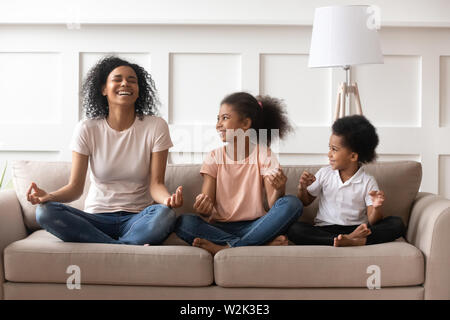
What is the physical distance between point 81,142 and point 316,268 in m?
1.03

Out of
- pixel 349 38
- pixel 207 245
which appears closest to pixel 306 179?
pixel 207 245

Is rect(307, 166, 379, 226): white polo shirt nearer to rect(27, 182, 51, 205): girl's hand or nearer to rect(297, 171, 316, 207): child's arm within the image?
rect(297, 171, 316, 207): child's arm

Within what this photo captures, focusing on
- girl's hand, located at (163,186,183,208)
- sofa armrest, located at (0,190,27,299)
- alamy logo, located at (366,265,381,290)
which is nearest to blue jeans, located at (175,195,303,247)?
girl's hand, located at (163,186,183,208)

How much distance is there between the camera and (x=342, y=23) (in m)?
2.95

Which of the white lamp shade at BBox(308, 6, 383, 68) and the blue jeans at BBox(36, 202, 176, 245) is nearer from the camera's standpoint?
the blue jeans at BBox(36, 202, 176, 245)

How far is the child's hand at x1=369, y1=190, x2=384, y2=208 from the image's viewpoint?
2.26 m

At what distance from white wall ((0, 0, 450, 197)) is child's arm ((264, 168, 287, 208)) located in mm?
1099

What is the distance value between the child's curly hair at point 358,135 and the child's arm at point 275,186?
0.31m

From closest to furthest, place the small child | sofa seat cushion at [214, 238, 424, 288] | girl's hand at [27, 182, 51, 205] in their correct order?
sofa seat cushion at [214, 238, 424, 288] → girl's hand at [27, 182, 51, 205] → the small child

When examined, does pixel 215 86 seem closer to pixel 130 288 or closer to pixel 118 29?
pixel 118 29

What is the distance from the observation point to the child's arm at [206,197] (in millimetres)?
2258

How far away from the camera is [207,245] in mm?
2195

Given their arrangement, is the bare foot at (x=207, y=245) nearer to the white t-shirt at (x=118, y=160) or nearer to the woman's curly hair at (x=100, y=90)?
the white t-shirt at (x=118, y=160)

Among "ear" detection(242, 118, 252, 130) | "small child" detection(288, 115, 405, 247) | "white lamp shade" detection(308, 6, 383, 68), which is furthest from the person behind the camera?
"white lamp shade" detection(308, 6, 383, 68)
